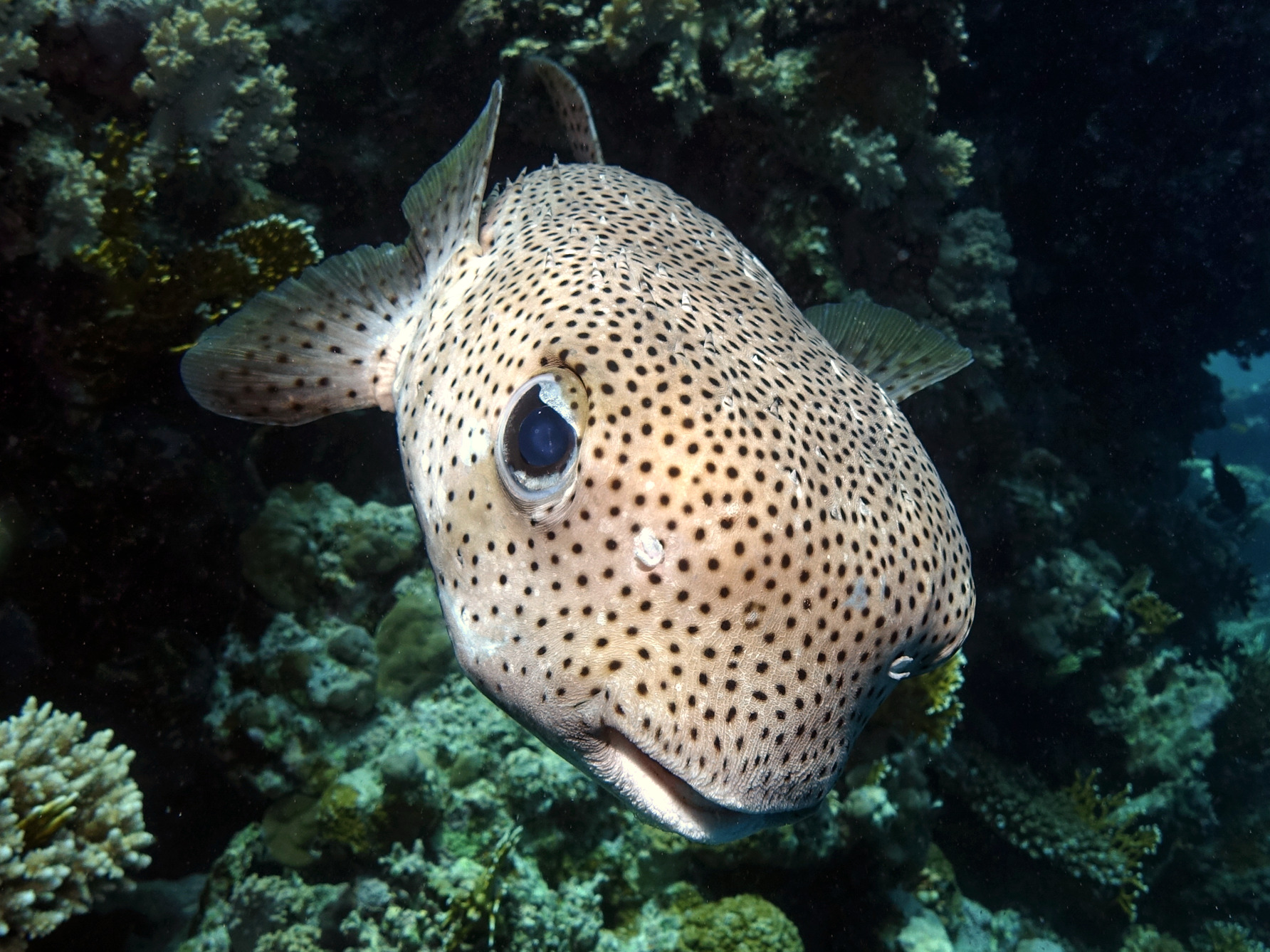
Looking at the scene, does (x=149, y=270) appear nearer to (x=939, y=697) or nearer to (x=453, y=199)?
(x=453, y=199)

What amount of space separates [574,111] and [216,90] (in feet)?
7.84

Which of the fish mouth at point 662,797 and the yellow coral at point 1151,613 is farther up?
the fish mouth at point 662,797

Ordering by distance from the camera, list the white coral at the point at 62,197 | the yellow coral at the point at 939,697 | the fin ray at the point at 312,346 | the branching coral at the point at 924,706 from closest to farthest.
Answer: the fin ray at the point at 312,346, the white coral at the point at 62,197, the branching coral at the point at 924,706, the yellow coral at the point at 939,697

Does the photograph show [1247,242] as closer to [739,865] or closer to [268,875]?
[739,865]

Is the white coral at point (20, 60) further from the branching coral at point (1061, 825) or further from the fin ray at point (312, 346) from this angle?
the branching coral at point (1061, 825)

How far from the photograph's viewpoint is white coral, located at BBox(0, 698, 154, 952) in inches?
116

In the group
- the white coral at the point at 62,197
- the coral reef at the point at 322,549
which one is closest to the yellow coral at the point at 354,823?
the coral reef at the point at 322,549

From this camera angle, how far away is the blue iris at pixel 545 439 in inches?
71.6

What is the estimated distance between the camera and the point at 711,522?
170 centimetres

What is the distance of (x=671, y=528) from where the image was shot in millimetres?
1691

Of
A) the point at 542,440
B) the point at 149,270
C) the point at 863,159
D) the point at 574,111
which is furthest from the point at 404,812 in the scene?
the point at 863,159

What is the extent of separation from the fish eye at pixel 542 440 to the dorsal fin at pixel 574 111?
9.26ft

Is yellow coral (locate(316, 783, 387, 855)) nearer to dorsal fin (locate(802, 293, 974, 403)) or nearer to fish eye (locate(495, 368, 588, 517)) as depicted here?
fish eye (locate(495, 368, 588, 517))

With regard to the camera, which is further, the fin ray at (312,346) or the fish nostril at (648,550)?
the fin ray at (312,346)
